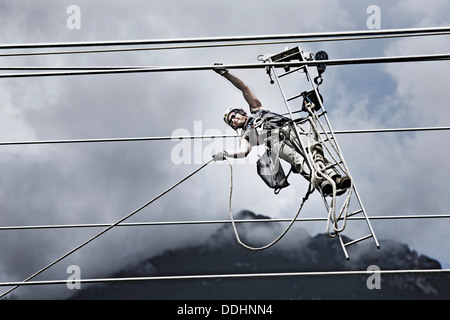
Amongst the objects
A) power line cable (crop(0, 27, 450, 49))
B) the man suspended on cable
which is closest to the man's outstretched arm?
the man suspended on cable

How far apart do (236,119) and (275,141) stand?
1.91 feet

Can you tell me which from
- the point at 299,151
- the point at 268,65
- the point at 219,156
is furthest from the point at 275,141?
the point at 268,65

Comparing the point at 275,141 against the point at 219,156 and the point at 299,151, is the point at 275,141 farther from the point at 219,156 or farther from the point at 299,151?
the point at 219,156

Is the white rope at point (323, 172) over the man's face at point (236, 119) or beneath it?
beneath

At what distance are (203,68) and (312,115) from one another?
132 cm

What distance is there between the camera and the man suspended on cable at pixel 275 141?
17.4ft

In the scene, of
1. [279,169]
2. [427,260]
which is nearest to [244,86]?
[279,169]

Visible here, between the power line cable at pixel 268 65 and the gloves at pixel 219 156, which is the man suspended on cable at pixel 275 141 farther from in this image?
the power line cable at pixel 268 65

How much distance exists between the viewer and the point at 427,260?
229 feet

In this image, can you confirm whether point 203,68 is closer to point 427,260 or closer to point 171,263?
point 427,260

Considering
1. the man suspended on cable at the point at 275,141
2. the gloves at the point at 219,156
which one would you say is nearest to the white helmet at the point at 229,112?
the man suspended on cable at the point at 275,141
